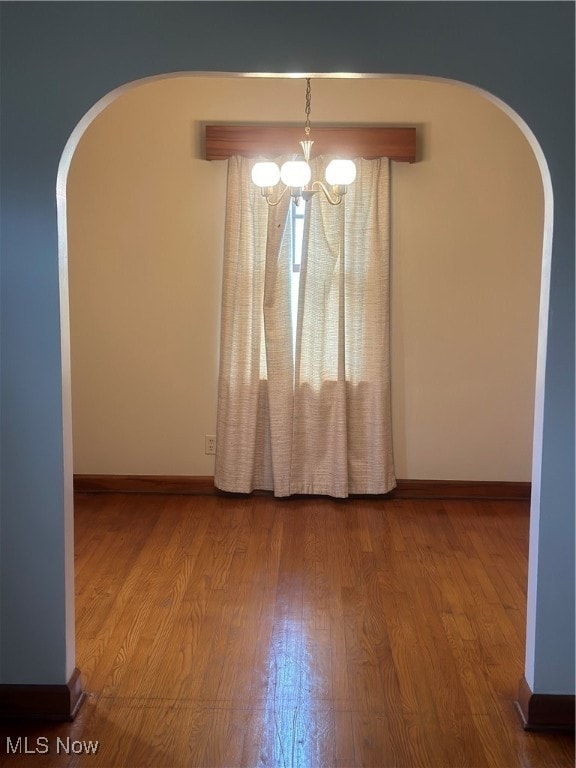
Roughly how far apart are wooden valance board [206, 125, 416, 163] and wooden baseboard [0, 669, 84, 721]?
11.1 feet

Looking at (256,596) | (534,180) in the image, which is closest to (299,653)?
(256,596)

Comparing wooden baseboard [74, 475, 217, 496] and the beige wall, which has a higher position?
the beige wall

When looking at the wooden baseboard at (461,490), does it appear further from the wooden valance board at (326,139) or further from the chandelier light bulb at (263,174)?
the chandelier light bulb at (263,174)

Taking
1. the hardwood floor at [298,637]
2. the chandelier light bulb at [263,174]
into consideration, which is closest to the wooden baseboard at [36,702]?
the hardwood floor at [298,637]

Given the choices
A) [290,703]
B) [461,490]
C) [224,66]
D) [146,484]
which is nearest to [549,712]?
[290,703]

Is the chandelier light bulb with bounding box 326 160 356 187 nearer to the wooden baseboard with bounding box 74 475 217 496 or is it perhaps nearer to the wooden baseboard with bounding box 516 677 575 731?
the wooden baseboard with bounding box 74 475 217 496

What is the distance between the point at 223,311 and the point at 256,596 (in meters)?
1.99

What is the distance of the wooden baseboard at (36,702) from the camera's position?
10.7ft

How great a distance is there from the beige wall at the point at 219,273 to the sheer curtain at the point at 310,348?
15 centimetres

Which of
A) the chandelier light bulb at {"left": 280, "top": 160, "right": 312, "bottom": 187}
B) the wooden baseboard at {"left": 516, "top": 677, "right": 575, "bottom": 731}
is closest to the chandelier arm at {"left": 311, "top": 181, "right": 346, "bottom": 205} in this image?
the chandelier light bulb at {"left": 280, "top": 160, "right": 312, "bottom": 187}

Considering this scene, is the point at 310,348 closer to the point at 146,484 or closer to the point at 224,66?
the point at 146,484

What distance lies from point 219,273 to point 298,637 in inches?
102

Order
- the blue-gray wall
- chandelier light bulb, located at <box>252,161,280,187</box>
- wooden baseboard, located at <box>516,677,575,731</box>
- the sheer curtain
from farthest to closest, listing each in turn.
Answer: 1. the sheer curtain
2. chandelier light bulb, located at <box>252,161,280,187</box>
3. wooden baseboard, located at <box>516,677,575,731</box>
4. the blue-gray wall

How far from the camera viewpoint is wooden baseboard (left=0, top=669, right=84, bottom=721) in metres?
3.25
